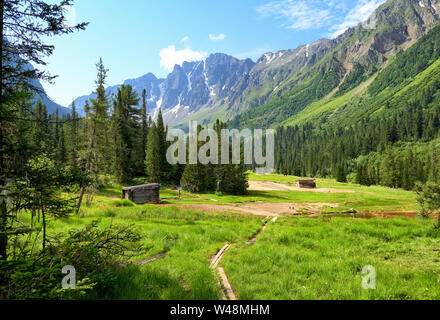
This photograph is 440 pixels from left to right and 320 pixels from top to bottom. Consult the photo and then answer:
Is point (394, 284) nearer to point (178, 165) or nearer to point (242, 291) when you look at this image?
point (242, 291)

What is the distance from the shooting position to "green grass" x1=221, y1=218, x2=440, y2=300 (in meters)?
6.23

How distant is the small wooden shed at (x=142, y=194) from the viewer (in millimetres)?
35250

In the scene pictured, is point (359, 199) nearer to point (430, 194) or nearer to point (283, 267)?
point (430, 194)

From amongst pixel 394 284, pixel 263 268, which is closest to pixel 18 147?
pixel 263 268

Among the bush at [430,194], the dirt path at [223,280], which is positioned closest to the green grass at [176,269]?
the dirt path at [223,280]

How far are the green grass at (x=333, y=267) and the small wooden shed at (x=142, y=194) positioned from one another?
27043 mm

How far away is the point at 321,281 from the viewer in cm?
681

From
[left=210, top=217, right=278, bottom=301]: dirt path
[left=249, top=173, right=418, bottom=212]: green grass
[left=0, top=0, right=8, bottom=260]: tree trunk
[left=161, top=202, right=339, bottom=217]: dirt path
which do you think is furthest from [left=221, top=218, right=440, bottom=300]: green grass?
[left=249, top=173, right=418, bottom=212]: green grass

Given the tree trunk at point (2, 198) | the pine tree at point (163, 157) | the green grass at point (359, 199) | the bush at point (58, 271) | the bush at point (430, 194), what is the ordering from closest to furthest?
the bush at point (58, 271), the tree trunk at point (2, 198), the bush at point (430, 194), the green grass at point (359, 199), the pine tree at point (163, 157)

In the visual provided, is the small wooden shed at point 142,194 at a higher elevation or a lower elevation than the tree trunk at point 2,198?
lower

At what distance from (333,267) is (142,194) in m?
32.4

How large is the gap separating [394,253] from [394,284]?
501 cm

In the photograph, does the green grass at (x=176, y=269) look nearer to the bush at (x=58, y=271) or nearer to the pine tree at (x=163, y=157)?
the bush at (x=58, y=271)
